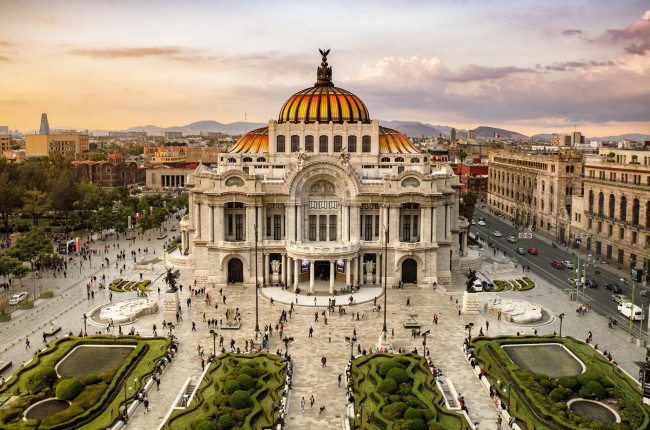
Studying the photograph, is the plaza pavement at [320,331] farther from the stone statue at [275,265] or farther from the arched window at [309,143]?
the arched window at [309,143]

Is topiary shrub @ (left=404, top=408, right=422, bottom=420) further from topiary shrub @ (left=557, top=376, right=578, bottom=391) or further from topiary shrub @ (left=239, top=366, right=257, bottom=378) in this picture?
topiary shrub @ (left=557, top=376, right=578, bottom=391)

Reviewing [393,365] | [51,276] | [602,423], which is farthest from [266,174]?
[602,423]

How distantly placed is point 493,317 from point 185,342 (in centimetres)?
3329

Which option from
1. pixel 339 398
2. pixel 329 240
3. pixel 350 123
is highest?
pixel 350 123

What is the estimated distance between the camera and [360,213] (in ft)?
257

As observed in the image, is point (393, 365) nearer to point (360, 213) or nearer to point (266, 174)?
point (360, 213)

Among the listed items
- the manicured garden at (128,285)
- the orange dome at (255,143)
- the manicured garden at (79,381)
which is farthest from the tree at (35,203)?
the manicured garden at (79,381)

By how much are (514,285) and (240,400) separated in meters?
49.1

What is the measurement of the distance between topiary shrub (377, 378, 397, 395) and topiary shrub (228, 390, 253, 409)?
9.75 meters

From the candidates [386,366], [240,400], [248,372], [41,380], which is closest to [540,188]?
[386,366]

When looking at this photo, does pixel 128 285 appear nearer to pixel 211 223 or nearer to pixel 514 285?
pixel 211 223

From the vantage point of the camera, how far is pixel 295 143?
87.3 metres

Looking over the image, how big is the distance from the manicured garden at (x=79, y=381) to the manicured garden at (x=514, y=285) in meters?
44.5

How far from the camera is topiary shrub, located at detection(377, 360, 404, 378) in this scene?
47.5 meters
